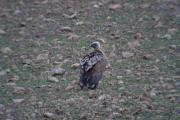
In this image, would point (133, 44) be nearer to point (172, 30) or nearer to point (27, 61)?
point (172, 30)

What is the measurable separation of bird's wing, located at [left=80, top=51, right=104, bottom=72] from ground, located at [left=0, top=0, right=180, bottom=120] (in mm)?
401

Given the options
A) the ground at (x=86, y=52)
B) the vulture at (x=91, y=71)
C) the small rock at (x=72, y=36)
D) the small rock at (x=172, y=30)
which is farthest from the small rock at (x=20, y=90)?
the small rock at (x=172, y=30)

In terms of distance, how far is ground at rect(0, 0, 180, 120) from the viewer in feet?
28.5

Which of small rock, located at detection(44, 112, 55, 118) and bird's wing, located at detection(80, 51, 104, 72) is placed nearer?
small rock, located at detection(44, 112, 55, 118)

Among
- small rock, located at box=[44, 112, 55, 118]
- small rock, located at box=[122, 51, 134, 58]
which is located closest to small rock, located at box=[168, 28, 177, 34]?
small rock, located at box=[122, 51, 134, 58]

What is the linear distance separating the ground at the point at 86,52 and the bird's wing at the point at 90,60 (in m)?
0.40

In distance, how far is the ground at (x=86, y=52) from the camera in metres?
8.70

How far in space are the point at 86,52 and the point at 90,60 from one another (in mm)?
1913

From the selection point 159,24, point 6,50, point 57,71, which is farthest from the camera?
point 159,24

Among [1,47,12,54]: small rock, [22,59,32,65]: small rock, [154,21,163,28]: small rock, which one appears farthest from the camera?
[154,21,163,28]: small rock

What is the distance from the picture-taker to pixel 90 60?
9352 millimetres

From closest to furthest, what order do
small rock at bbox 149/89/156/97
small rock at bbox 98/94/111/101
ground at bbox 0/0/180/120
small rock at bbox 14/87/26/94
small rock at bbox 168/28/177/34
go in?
ground at bbox 0/0/180/120
small rock at bbox 98/94/111/101
small rock at bbox 149/89/156/97
small rock at bbox 14/87/26/94
small rock at bbox 168/28/177/34

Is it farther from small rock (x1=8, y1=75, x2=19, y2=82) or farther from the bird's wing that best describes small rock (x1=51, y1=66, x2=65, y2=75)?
the bird's wing

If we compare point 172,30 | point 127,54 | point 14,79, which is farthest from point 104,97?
point 172,30
